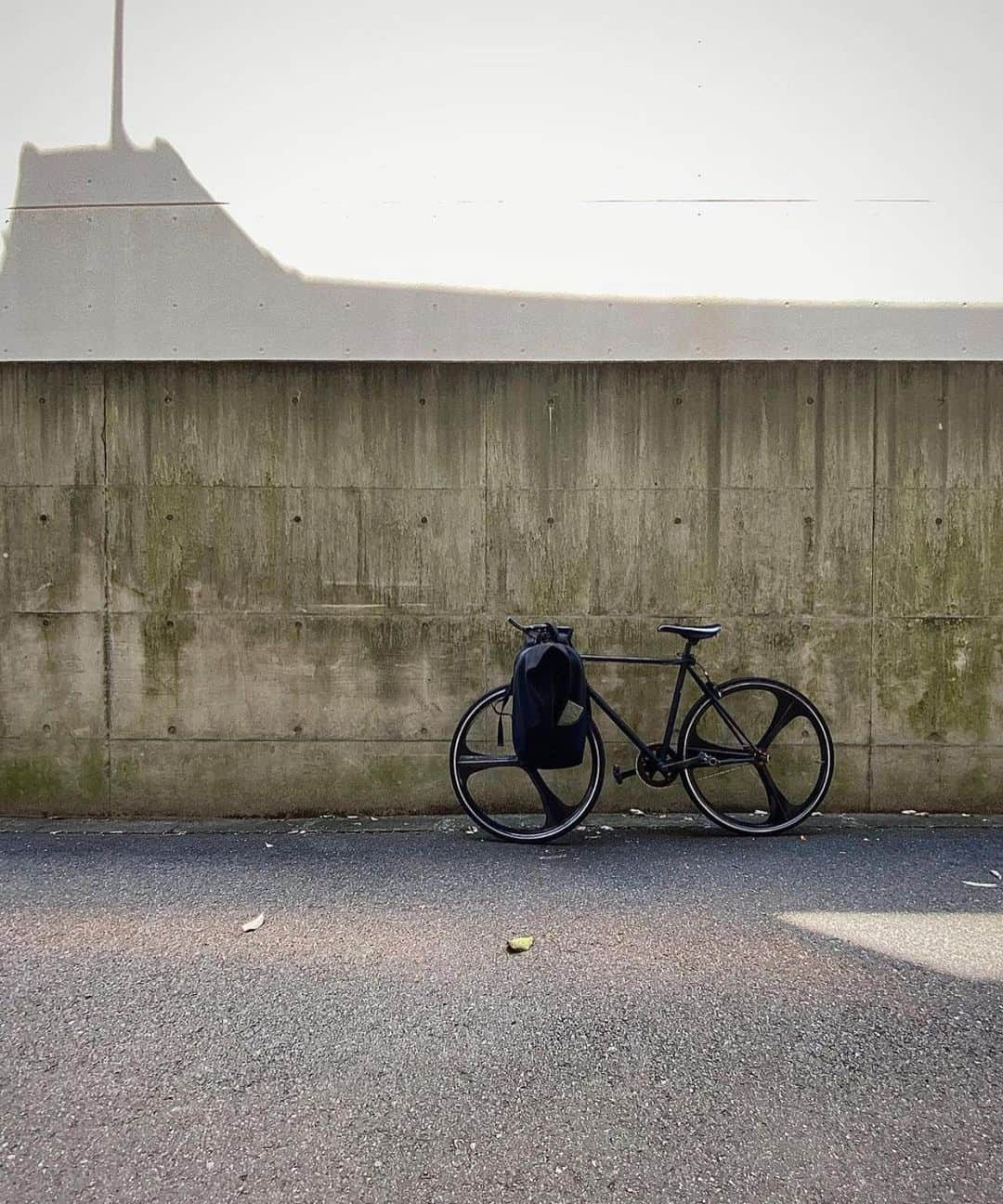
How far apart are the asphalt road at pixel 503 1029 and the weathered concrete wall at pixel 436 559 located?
0.96 m

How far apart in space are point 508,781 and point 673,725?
3.26ft

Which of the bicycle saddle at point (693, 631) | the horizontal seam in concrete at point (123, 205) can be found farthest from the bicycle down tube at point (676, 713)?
the horizontal seam in concrete at point (123, 205)

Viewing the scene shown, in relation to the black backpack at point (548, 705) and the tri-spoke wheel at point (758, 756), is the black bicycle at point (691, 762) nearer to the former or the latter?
the tri-spoke wheel at point (758, 756)

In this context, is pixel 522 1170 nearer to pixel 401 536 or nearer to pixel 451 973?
pixel 451 973

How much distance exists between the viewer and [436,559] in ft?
17.5

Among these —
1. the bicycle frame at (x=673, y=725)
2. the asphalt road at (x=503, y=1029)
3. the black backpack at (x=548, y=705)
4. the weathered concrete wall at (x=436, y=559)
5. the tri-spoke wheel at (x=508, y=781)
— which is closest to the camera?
the asphalt road at (x=503, y=1029)

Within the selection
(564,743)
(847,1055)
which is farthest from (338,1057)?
(564,743)

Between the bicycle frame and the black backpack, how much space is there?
29 centimetres

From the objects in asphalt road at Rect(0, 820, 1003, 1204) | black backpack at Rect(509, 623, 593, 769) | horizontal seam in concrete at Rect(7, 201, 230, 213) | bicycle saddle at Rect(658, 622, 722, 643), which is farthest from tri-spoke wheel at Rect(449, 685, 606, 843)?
horizontal seam in concrete at Rect(7, 201, 230, 213)

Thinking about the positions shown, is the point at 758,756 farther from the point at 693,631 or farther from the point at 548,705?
the point at 548,705

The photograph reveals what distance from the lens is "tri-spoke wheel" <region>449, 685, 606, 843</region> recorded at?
190 inches

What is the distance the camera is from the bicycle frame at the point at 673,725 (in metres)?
4.96

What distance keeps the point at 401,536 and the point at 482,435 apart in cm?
75

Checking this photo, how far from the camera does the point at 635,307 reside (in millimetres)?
5273
